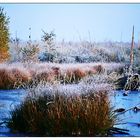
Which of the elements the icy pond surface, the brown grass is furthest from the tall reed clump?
the brown grass

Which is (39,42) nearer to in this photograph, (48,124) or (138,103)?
(48,124)

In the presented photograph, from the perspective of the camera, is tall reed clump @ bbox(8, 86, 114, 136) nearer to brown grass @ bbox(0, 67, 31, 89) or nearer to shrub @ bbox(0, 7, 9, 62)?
brown grass @ bbox(0, 67, 31, 89)

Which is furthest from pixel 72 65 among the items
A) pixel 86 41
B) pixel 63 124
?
pixel 63 124

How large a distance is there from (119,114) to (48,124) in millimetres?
576

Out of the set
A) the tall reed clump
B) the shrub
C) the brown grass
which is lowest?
the tall reed clump

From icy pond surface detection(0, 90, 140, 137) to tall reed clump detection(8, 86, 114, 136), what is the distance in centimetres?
5

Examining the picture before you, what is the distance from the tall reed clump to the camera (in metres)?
3.41

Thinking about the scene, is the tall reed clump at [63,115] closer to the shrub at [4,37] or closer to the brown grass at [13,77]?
the brown grass at [13,77]

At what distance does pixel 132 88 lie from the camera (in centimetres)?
352

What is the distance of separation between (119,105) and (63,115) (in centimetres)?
46

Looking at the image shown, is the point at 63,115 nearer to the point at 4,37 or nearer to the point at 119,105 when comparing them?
the point at 119,105

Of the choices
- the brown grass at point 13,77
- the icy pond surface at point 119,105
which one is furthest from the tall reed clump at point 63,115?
the brown grass at point 13,77

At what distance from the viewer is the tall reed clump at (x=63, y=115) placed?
3.41 m

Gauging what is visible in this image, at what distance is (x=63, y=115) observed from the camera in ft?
11.2
